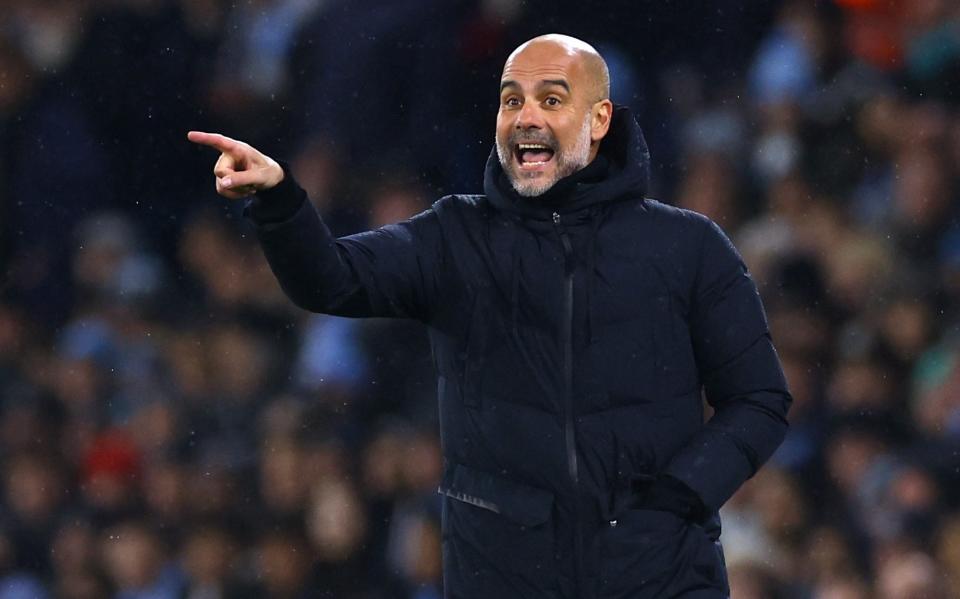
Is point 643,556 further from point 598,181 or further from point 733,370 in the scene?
point 598,181

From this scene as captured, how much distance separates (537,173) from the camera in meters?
3.14

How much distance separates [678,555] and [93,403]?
173 inches

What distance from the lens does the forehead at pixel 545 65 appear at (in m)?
3.19

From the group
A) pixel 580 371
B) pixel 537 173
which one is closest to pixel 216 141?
pixel 537 173

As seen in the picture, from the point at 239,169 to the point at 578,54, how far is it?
0.67m

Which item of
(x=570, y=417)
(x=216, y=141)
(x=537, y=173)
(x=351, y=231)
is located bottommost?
(x=351, y=231)

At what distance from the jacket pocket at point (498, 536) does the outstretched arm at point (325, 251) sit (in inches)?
12.1

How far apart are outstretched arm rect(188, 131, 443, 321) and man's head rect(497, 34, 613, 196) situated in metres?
0.19

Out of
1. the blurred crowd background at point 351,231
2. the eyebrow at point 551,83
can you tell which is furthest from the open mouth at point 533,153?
the blurred crowd background at point 351,231

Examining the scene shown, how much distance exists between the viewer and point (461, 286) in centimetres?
318

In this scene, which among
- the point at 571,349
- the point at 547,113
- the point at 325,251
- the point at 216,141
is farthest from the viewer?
the point at 547,113

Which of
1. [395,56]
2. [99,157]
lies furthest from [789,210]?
[99,157]

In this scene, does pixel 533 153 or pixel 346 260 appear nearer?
pixel 346 260

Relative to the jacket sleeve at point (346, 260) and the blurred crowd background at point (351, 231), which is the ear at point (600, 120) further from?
the blurred crowd background at point (351, 231)
